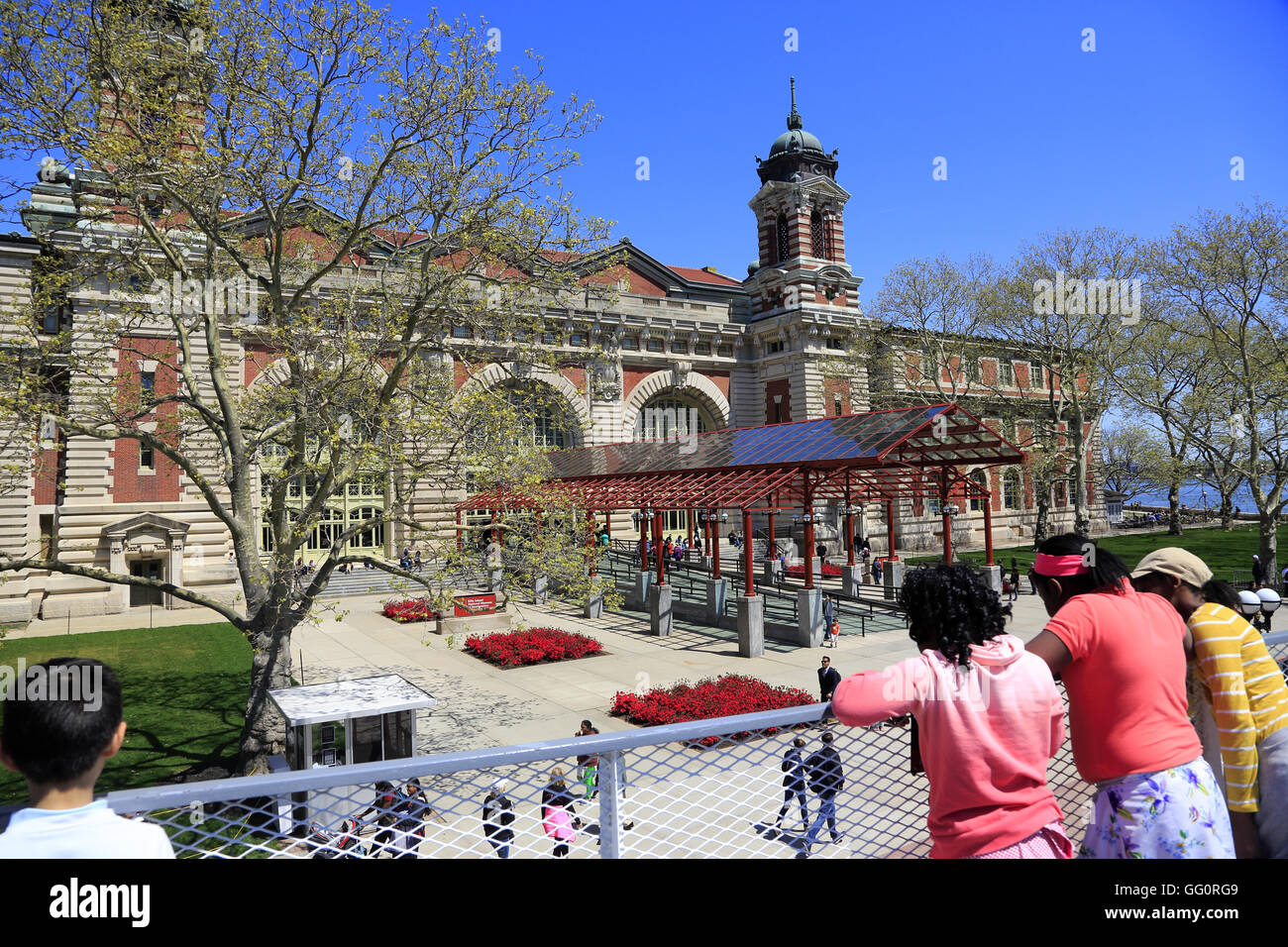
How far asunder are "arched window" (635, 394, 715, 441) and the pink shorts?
4333 centimetres

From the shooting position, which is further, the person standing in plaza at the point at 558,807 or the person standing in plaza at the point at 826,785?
the person standing in plaza at the point at 826,785

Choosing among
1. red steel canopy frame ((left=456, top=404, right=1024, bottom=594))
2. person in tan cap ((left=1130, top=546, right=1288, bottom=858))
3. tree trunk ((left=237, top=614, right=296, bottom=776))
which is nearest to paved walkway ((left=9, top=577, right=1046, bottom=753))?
→ tree trunk ((left=237, top=614, right=296, bottom=776))

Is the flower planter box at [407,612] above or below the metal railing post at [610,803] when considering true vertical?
below

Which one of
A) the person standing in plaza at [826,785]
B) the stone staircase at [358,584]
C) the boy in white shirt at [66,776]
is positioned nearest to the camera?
the boy in white shirt at [66,776]

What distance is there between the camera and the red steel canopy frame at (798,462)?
880 inches

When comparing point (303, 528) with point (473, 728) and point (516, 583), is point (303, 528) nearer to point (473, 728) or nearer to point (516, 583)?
point (516, 583)

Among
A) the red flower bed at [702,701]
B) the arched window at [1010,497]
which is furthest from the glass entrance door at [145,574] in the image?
the arched window at [1010,497]

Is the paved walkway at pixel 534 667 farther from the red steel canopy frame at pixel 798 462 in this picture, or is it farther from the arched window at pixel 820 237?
the arched window at pixel 820 237

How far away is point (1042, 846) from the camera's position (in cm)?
276

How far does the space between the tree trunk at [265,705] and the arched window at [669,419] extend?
3458 cm

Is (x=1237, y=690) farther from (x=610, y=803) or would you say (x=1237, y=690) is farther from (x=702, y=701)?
(x=702, y=701)

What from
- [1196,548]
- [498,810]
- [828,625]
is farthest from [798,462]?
[1196,548]

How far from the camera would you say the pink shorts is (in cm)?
272
